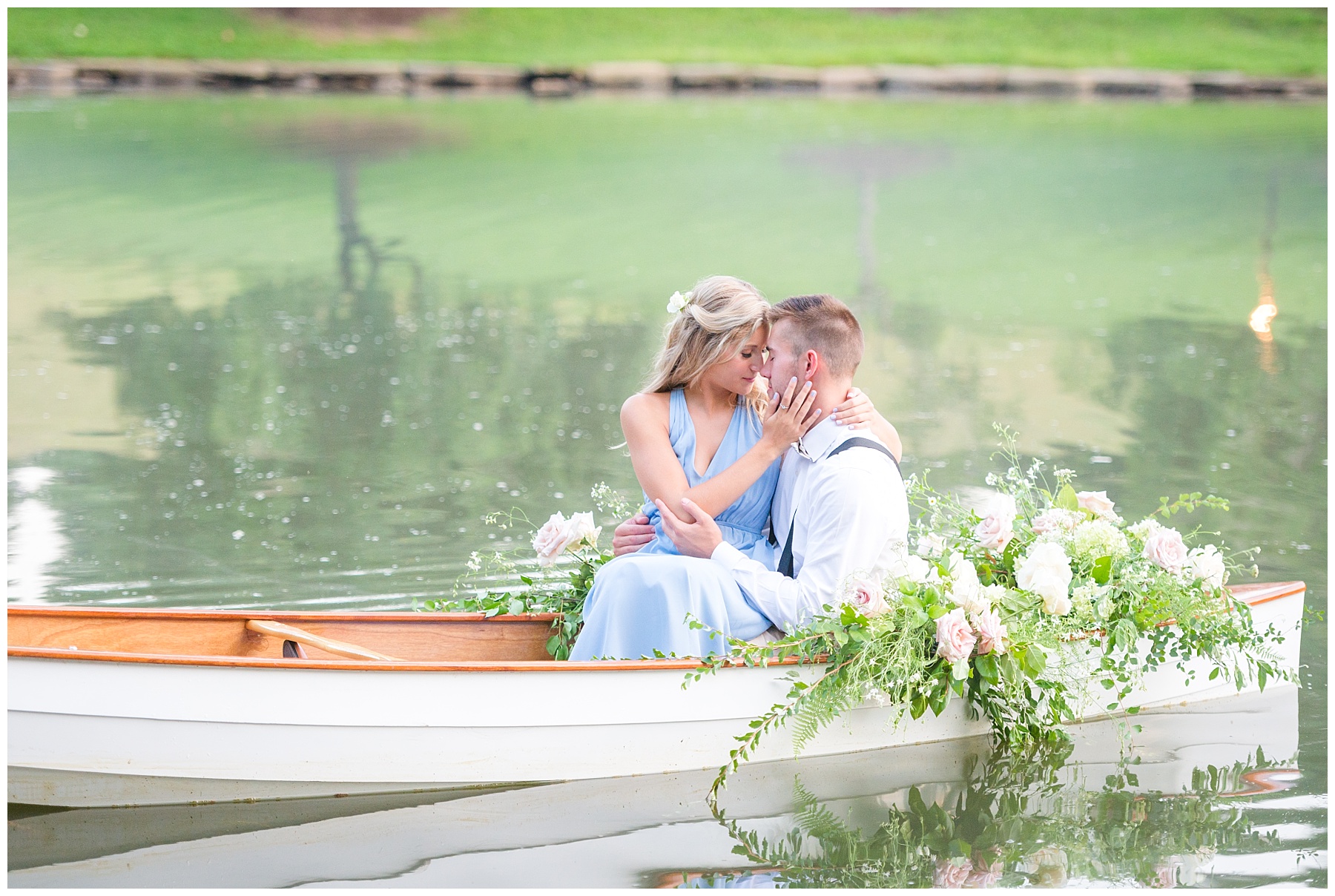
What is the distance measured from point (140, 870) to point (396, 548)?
2748 millimetres

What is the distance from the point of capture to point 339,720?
427 centimetres

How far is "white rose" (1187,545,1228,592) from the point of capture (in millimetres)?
4703

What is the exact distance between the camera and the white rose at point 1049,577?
176 inches

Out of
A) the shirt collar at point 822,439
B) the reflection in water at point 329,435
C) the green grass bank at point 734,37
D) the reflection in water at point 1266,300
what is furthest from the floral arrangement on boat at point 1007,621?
the green grass bank at point 734,37

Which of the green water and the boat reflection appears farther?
the green water

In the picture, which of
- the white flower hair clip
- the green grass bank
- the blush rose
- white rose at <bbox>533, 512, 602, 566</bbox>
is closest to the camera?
the blush rose

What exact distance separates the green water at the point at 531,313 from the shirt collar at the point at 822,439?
1.92 metres

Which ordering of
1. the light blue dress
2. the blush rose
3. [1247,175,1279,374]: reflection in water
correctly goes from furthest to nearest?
1. [1247,175,1279,374]: reflection in water
2. the light blue dress
3. the blush rose

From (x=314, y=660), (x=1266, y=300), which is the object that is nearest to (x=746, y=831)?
(x=314, y=660)

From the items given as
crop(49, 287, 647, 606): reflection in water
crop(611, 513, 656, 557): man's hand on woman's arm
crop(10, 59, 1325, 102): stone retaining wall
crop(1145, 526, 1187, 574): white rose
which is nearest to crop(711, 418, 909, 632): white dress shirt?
crop(611, 513, 656, 557): man's hand on woman's arm

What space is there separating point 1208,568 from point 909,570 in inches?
→ 42.1

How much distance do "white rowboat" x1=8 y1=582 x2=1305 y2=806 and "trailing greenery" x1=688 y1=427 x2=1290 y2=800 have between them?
0.12m

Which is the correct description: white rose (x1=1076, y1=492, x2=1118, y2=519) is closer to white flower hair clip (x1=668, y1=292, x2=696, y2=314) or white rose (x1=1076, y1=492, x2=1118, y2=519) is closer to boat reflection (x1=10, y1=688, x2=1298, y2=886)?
boat reflection (x1=10, y1=688, x2=1298, y2=886)

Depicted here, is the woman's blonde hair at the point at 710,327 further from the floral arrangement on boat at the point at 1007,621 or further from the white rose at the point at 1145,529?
the white rose at the point at 1145,529
